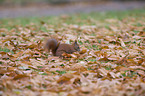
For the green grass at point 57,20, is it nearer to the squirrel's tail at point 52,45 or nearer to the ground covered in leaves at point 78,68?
the ground covered in leaves at point 78,68

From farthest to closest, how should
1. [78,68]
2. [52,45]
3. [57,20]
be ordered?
[57,20]
[52,45]
[78,68]

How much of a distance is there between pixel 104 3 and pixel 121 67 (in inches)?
362

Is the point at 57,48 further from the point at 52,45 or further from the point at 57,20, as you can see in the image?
the point at 57,20

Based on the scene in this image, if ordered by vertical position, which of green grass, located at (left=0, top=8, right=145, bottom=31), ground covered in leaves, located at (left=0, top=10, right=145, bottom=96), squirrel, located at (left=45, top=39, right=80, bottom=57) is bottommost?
ground covered in leaves, located at (left=0, top=10, right=145, bottom=96)

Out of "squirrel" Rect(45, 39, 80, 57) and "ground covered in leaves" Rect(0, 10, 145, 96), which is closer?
"ground covered in leaves" Rect(0, 10, 145, 96)

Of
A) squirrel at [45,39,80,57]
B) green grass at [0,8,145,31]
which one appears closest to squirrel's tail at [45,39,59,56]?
squirrel at [45,39,80,57]

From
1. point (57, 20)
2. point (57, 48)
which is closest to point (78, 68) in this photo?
point (57, 48)

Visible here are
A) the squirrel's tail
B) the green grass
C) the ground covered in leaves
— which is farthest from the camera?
the green grass

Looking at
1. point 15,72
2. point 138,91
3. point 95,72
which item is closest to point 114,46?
point 95,72

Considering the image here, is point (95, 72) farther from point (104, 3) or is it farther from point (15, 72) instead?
point (104, 3)

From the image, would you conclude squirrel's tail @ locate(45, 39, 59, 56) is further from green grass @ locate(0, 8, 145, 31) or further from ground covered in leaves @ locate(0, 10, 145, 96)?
green grass @ locate(0, 8, 145, 31)

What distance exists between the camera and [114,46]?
406 centimetres

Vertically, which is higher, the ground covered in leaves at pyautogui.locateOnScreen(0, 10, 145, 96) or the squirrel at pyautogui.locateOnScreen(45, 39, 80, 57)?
the squirrel at pyautogui.locateOnScreen(45, 39, 80, 57)

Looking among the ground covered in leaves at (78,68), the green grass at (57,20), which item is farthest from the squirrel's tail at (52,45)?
the green grass at (57,20)
